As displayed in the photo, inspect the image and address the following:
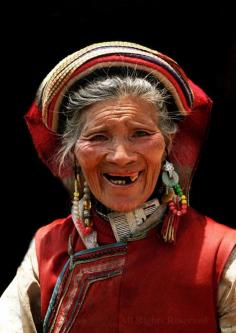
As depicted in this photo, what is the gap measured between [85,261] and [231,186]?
1.35 meters

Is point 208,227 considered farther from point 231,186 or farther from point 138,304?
point 231,186

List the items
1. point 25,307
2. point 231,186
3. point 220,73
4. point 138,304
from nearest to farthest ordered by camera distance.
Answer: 1. point 138,304
2. point 25,307
3. point 220,73
4. point 231,186

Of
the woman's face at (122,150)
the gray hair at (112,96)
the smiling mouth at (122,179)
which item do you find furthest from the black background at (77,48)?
the smiling mouth at (122,179)

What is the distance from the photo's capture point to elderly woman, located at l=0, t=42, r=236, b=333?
2.29 metres

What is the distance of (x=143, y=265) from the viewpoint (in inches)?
92.8

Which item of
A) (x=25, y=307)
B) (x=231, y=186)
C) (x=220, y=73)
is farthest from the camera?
(x=231, y=186)

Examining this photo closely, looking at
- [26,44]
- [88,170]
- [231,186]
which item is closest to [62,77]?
[88,170]

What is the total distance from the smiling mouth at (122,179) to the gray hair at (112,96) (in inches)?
8.1

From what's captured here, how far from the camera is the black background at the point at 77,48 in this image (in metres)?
3.19

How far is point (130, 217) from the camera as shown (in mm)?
2436

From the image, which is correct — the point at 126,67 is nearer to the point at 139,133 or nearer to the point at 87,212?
the point at 139,133

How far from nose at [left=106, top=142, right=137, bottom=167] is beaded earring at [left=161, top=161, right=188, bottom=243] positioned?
0.72ft

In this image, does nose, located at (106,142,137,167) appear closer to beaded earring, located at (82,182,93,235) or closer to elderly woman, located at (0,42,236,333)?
elderly woman, located at (0,42,236,333)

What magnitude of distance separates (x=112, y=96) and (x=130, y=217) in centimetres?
49
